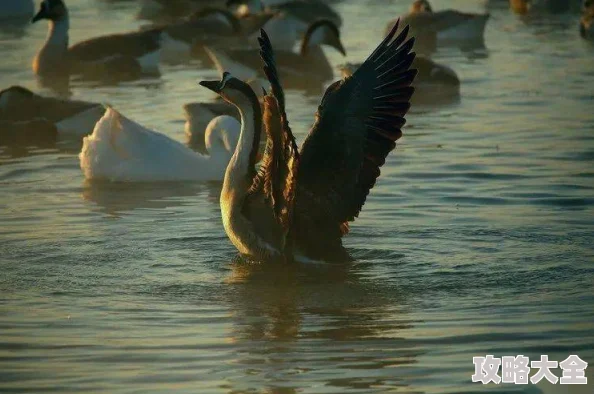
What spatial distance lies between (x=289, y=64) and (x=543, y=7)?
978cm

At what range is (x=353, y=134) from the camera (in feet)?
33.2

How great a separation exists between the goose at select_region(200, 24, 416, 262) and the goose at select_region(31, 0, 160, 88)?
1212 centimetres

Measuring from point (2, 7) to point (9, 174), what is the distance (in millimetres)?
15007

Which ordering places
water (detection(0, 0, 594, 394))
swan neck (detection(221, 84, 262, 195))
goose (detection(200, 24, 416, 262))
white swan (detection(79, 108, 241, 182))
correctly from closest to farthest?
water (detection(0, 0, 594, 394)) < goose (detection(200, 24, 416, 262)) < swan neck (detection(221, 84, 262, 195)) < white swan (detection(79, 108, 241, 182))

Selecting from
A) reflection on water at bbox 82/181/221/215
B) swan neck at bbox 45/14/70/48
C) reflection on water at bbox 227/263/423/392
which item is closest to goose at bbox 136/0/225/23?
swan neck at bbox 45/14/70/48

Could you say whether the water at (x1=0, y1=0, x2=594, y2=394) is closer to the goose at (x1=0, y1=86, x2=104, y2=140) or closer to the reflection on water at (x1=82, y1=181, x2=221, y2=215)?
the reflection on water at (x1=82, y1=181, x2=221, y2=215)

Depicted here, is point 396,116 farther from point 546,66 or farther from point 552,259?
point 546,66

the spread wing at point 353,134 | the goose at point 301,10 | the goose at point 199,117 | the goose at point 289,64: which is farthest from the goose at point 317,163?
the goose at point 301,10

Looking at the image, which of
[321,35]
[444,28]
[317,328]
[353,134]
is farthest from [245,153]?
[444,28]

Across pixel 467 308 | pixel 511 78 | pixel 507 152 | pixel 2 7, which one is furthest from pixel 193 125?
pixel 2 7

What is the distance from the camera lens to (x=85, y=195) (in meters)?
13.9

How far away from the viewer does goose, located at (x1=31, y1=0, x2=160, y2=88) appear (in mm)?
22812

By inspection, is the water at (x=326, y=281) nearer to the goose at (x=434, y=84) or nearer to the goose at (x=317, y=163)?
the goose at (x=317, y=163)

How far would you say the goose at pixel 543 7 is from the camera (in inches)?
1172
